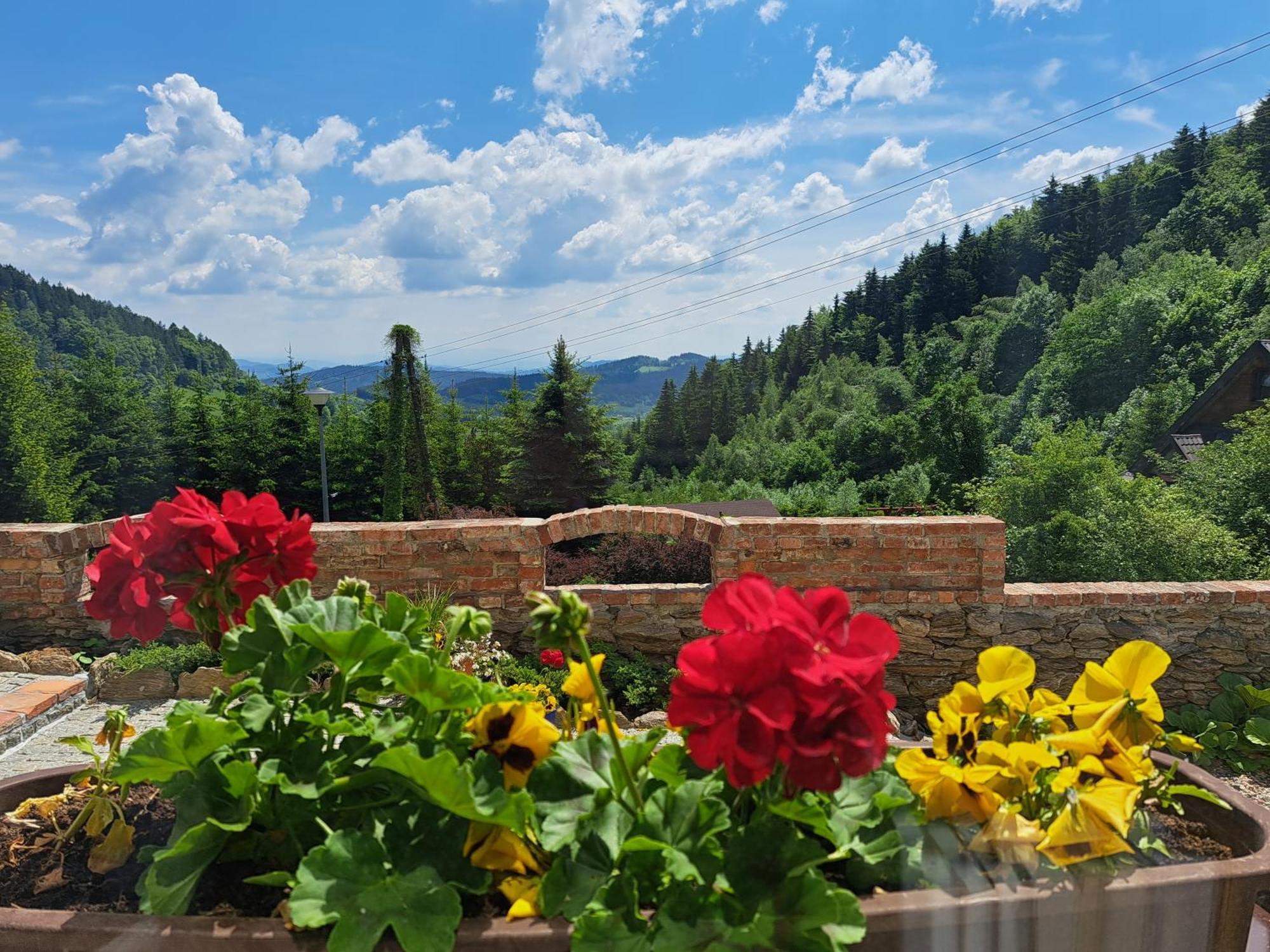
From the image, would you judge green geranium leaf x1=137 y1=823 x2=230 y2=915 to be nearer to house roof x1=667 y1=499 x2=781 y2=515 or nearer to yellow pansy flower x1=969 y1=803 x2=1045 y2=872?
yellow pansy flower x1=969 y1=803 x2=1045 y2=872

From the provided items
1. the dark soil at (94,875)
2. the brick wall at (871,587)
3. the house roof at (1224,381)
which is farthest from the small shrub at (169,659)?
the house roof at (1224,381)

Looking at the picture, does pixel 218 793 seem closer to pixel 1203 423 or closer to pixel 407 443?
pixel 1203 423

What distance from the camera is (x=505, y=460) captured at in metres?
21.0

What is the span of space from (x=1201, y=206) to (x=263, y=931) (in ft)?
151

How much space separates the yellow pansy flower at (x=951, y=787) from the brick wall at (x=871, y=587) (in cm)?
283

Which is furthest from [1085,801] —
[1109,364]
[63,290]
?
[63,290]

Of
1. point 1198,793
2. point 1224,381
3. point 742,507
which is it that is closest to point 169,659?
point 1198,793

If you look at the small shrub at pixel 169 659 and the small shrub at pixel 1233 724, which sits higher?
the small shrub at pixel 169 659

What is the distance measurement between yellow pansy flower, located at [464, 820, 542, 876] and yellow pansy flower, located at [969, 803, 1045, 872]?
529 mm

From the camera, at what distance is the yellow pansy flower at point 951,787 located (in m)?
0.99

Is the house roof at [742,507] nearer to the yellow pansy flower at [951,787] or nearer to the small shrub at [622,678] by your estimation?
the small shrub at [622,678]

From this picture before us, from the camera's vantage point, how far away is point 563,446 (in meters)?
17.0

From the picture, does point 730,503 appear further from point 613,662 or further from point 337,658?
point 337,658

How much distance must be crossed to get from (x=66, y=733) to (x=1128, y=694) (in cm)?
366
